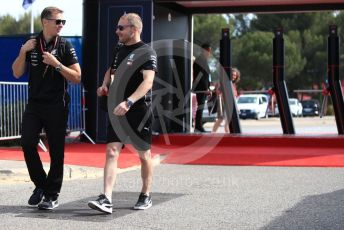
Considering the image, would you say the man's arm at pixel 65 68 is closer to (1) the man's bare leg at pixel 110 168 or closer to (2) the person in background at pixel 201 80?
(1) the man's bare leg at pixel 110 168

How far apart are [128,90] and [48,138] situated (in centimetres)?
97

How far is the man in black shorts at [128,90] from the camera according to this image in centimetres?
711

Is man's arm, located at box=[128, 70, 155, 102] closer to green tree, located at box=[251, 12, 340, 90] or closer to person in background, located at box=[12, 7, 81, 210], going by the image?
person in background, located at box=[12, 7, 81, 210]

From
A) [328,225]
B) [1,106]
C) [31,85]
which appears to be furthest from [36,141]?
[1,106]

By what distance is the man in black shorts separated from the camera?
7.11m

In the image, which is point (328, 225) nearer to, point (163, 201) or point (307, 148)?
point (163, 201)

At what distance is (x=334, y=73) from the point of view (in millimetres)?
16266

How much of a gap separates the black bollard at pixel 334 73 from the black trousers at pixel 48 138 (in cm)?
992

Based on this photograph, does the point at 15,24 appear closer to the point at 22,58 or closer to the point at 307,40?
the point at 307,40

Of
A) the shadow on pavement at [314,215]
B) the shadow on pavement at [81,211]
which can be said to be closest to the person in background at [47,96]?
the shadow on pavement at [81,211]

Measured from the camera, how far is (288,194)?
8.61 meters

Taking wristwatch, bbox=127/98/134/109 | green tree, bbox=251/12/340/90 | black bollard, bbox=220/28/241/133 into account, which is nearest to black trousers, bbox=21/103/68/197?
wristwatch, bbox=127/98/134/109

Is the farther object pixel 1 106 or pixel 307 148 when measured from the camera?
pixel 307 148

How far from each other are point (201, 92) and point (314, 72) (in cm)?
4503
